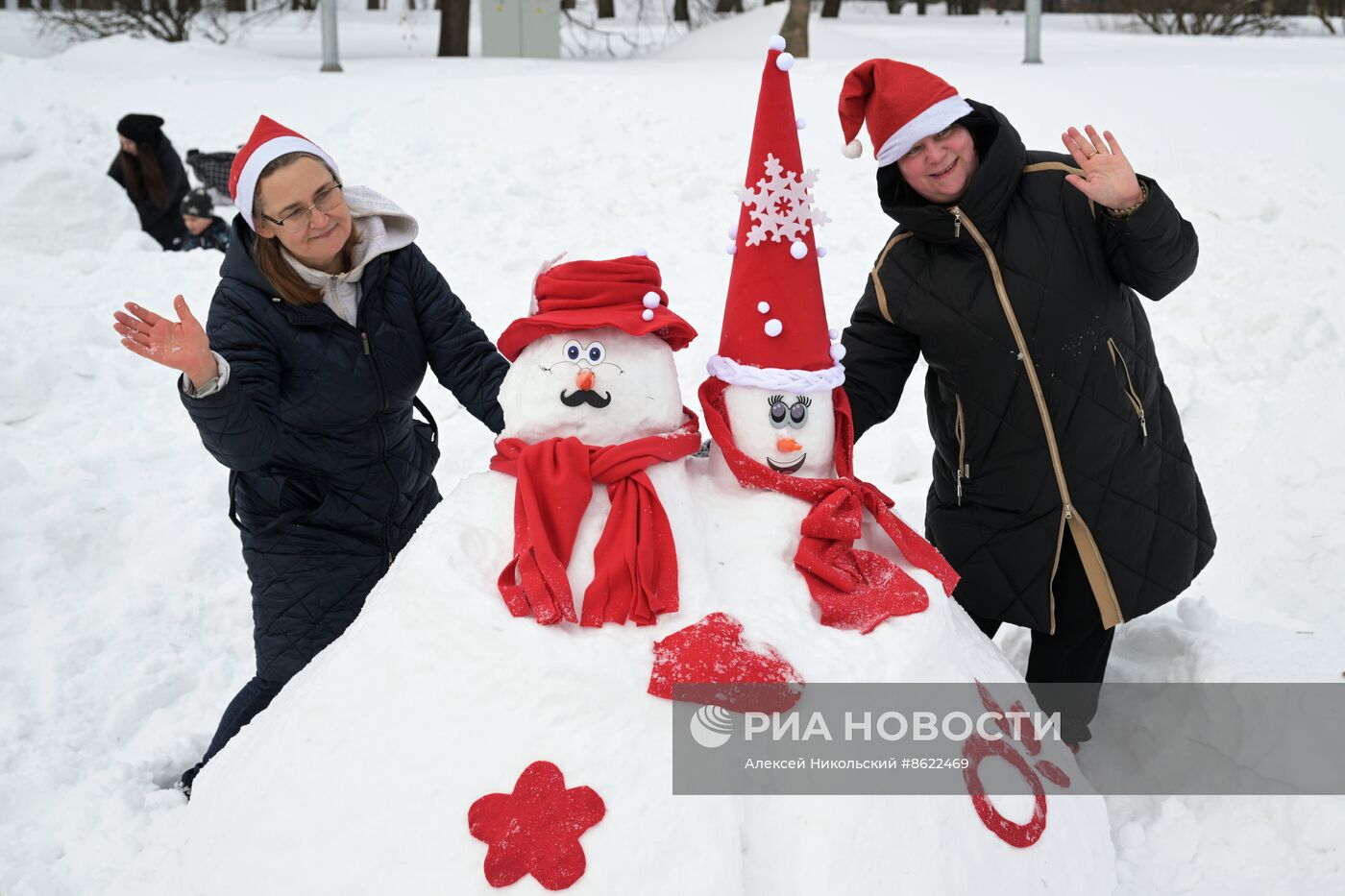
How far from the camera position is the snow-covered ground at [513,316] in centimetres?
309

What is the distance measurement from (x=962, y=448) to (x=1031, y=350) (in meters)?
0.31

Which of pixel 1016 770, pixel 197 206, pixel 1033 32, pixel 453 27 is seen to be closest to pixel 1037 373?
pixel 1016 770

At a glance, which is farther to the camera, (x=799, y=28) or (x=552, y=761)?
(x=799, y=28)

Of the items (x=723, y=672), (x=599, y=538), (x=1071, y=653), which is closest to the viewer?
(x=723, y=672)

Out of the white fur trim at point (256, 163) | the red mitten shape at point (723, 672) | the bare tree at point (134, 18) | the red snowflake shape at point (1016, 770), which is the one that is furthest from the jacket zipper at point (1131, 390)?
the bare tree at point (134, 18)

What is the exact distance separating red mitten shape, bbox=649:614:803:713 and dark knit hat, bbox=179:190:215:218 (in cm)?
630

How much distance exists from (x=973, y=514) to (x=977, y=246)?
658 mm

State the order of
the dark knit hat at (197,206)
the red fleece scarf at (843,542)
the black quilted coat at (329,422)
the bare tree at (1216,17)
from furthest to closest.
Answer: the bare tree at (1216,17) → the dark knit hat at (197,206) → the black quilted coat at (329,422) → the red fleece scarf at (843,542)

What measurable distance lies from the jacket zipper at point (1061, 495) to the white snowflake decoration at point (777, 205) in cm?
40

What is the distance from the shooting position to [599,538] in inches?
86.4

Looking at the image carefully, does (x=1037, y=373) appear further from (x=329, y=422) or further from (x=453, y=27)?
(x=453, y=27)

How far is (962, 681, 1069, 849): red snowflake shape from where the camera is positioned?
209 centimetres

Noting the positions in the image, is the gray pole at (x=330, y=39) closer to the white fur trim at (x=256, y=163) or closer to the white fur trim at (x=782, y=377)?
the white fur trim at (x=256, y=163)

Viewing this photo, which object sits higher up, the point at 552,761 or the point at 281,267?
the point at 281,267
